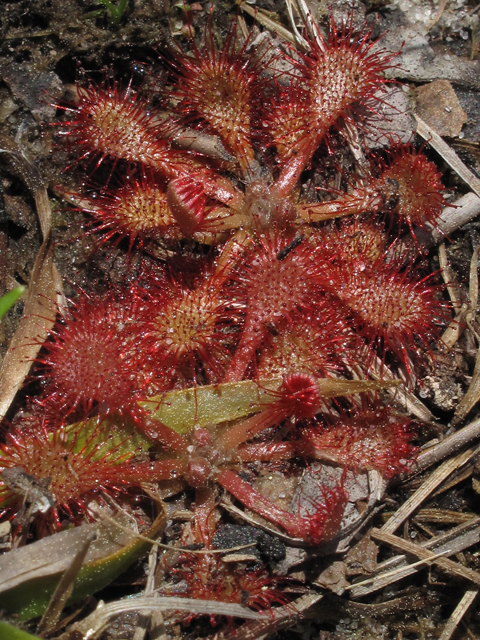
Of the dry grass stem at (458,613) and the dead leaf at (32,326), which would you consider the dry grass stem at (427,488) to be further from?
the dead leaf at (32,326)

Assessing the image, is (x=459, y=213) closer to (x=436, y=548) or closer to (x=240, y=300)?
(x=240, y=300)

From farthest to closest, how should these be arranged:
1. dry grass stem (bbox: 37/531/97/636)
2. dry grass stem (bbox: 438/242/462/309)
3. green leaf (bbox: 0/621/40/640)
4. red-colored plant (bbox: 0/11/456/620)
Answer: dry grass stem (bbox: 438/242/462/309)
red-colored plant (bbox: 0/11/456/620)
dry grass stem (bbox: 37/531/97/636)
green leaf (bbox: 0/621/40/640)

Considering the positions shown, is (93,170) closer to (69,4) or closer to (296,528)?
(69,4)

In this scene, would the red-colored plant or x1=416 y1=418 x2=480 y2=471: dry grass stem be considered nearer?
the red-colored plant

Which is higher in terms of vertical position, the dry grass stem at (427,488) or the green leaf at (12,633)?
the dry grass stem at (427,488)

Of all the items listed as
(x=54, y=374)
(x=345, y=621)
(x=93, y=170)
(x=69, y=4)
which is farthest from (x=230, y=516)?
(x=69, y=4)

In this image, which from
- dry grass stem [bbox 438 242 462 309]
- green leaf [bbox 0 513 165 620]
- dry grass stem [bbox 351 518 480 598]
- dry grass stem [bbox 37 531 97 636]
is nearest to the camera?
dry grass stem [bbox 37 531 97 636]

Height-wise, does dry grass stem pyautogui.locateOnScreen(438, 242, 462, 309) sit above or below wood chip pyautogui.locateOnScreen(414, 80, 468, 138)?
below

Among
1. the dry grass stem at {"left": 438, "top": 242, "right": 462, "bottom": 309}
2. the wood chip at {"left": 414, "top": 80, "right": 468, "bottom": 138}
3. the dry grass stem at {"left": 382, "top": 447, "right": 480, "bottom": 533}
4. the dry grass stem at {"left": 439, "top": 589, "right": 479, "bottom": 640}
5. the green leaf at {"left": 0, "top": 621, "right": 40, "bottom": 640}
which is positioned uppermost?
the wood chip at {"left": 414, "top": 80, "right": 468, "bottom": 138}

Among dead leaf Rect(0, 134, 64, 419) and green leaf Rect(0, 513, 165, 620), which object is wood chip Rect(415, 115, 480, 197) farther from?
green leaf Rect(0, 513, 165, 620)

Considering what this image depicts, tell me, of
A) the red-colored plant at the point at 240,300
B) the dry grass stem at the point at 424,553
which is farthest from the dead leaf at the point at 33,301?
the dry grass stem at the point at 424,553

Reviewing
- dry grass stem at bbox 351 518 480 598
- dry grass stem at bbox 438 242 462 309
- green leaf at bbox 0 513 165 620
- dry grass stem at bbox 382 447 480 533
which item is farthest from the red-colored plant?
dry grass stem at bbox 351 518 480 598
